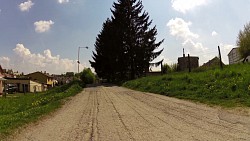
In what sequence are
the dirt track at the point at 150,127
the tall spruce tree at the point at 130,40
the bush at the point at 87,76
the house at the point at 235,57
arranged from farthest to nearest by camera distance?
the bush at the point at 87,76 → the house at the point at 235,57 → the tall spruce tree at the point at 130,40 → the dirt track at the point at 150,127

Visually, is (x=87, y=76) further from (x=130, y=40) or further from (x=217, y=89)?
(x=217, y=89)

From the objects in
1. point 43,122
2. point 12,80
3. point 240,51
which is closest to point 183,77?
point 43,122

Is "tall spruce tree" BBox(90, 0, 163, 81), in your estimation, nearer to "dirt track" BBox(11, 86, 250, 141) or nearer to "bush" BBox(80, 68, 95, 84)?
"bush" BBox(80, 68, 95, 84)

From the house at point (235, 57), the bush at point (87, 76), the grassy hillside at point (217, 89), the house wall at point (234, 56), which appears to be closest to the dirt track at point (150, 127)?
the grassy hillside at point (217, 89)

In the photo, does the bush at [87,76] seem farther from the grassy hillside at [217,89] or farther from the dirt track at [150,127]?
the dirt track at [150,127]

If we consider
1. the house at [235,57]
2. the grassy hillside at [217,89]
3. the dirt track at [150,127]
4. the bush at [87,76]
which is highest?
the house at [235,57]

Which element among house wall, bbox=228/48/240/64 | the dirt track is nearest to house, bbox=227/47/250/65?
house wall, bbox=228/48/240/64

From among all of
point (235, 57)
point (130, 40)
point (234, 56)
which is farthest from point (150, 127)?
point (234, 56)

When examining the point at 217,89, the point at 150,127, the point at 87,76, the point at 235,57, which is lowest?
the point at 150,127

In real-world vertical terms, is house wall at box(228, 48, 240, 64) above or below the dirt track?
above

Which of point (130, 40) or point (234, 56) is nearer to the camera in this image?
point (130, 40)

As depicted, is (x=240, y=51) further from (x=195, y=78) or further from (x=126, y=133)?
(x=126, y=133)

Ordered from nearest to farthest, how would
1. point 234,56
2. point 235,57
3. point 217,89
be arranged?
point 217,89 < point 235,57 < point 234,56

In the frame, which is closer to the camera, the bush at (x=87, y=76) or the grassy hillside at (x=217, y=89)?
the grassy hillside at (x=217, y=89)
